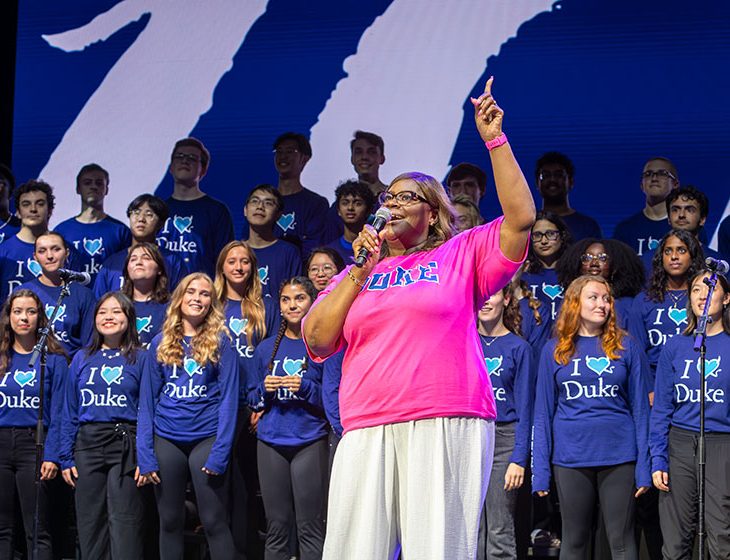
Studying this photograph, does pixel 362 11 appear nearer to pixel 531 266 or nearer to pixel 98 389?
pixel 531 266

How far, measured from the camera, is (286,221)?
656 centimetres

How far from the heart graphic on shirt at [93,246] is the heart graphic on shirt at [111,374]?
57.3 inches

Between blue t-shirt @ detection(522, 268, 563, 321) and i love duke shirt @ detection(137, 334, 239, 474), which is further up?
blue t-shirt @ detection(522, 268, 563, 321)

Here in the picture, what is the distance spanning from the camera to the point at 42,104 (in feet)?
23.8

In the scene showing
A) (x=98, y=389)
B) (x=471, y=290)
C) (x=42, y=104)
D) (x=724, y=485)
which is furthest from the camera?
(x=42, y=104)

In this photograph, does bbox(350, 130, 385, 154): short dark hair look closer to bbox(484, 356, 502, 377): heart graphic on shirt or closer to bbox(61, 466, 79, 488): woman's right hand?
bbox(484, 356, 502, 377): heart graphic on shirt

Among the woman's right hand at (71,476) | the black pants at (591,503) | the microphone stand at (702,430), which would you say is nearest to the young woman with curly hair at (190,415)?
the woman's right hand at (71,476)

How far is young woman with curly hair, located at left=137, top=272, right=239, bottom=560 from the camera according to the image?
4.92 metres

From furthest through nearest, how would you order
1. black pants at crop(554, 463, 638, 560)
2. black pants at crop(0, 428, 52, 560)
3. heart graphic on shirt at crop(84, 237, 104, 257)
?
heart graphic on shirt at crop(84, 237, 104, 257) < black pants at crop(0, 428, 52, 560) < black pants at crop(554, 463, 638, 560)

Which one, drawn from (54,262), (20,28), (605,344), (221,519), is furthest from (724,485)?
(20,28)

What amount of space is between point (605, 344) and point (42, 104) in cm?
443

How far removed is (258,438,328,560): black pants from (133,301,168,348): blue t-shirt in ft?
3.12

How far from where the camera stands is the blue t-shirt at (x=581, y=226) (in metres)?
6.09

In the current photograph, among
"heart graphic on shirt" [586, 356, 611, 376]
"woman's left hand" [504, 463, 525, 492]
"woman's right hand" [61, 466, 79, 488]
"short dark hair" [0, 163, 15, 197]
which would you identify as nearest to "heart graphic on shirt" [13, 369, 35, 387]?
"woman's right hand" [61, 466, 79, 488]
